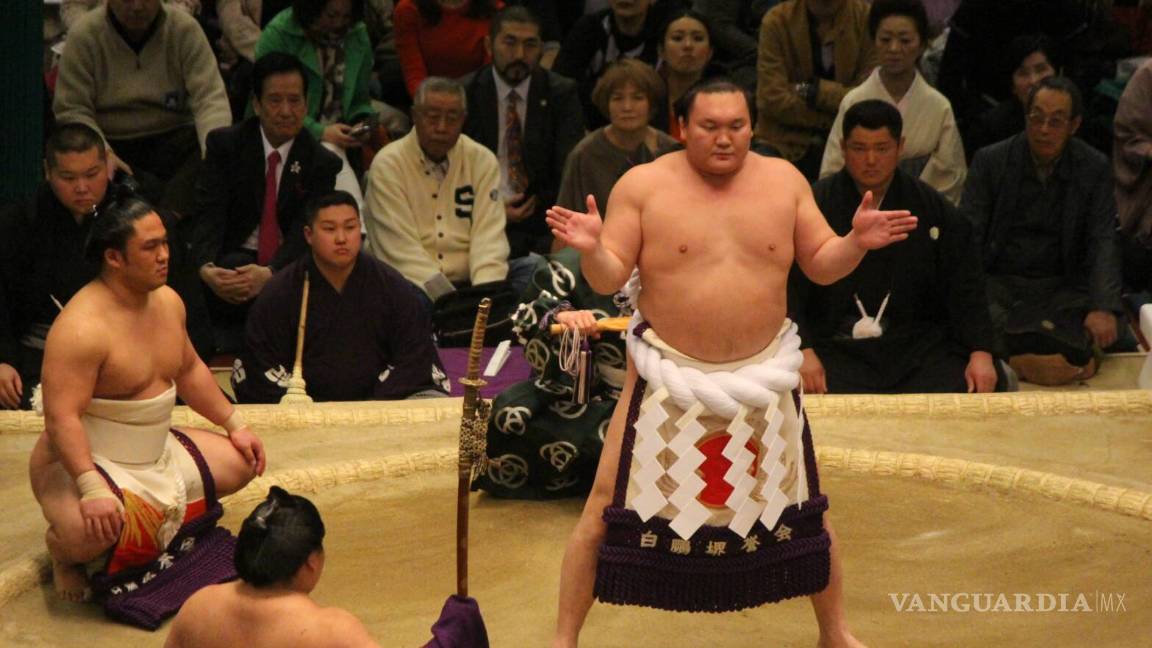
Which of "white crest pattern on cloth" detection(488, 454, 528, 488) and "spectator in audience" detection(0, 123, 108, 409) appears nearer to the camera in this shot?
"white crest pattern on cloth" detection(488, 454, 528, 488)

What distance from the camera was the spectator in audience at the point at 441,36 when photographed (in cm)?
526

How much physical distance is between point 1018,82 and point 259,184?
2.31 metres

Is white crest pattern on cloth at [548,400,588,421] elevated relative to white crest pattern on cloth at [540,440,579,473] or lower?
elevated

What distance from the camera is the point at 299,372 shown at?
411 centimetres

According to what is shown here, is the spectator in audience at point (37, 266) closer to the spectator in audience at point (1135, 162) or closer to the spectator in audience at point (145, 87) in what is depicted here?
the spectator in audience at point (145, 87)

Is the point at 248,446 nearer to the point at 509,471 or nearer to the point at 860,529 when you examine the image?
the point at 509,471

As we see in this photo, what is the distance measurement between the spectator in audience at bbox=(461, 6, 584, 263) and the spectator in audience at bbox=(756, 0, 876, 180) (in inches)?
23.5

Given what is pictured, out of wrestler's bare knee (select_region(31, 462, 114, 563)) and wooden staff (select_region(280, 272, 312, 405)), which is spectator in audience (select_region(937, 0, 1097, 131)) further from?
wrestler's bare knee (select_region(31, 462, 114, 563))

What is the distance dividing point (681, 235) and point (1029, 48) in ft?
9.51

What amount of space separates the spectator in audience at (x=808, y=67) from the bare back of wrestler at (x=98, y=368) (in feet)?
8.38

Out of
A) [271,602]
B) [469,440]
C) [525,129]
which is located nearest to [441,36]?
[525,129]

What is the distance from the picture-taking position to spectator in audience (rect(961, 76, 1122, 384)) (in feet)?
15.4

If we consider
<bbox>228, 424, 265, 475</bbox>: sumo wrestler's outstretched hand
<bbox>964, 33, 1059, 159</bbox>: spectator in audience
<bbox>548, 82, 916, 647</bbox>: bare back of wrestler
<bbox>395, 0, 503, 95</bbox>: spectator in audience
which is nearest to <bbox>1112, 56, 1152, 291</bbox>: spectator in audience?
<bbox>964, 33, 1059, 159</bbox>: spectator in audience

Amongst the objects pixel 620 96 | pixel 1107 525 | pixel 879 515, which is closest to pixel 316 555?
pixel 879 515
